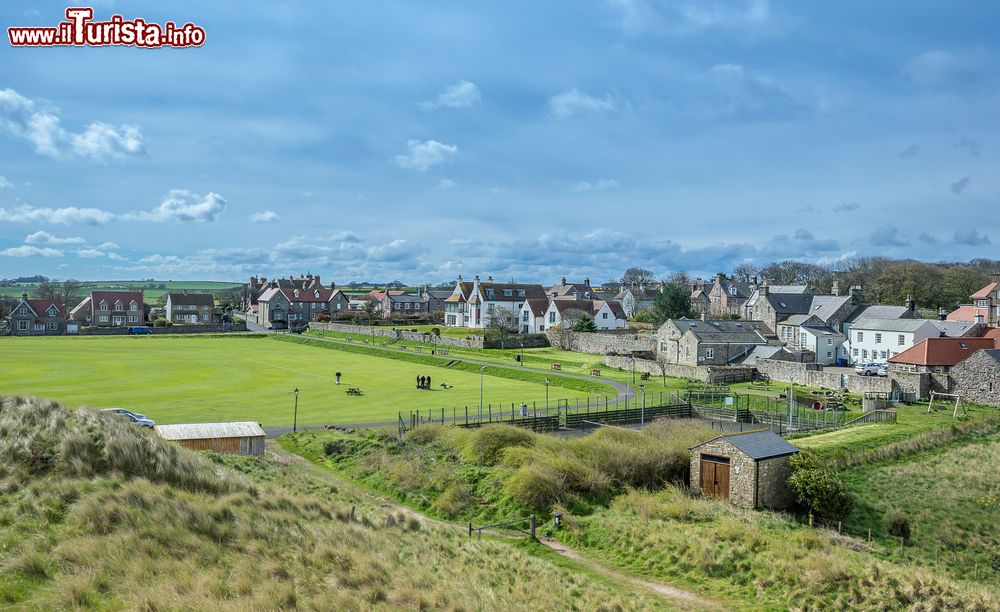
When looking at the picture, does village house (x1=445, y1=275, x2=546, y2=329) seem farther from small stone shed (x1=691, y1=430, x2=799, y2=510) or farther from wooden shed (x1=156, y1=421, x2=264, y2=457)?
small stone shed (x1=691, y1=430, x2=799, y2=510)

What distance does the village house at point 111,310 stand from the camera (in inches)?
4542

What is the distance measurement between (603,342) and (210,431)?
51.6 metres

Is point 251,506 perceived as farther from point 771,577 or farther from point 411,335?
point 411,335

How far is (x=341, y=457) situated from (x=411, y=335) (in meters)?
59.5

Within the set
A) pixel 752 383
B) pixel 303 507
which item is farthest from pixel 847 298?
pixel 303 507

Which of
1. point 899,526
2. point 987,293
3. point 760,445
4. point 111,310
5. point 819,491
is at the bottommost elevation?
point 899,526

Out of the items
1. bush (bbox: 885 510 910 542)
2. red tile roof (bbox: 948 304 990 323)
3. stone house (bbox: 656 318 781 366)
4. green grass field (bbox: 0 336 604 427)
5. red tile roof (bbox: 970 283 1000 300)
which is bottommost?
bush (bbox: 885 510 910 542)

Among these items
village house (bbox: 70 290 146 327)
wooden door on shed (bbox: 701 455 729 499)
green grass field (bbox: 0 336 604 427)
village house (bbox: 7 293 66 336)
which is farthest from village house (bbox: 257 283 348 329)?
wooden door on shed (bbox: 701 455 729 499)

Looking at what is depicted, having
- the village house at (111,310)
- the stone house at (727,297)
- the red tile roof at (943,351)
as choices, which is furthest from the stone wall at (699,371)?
the village house at (111,310)

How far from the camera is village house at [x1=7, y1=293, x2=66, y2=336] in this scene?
330 ft

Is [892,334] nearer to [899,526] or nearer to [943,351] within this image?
[943,351]

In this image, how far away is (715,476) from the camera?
960 inches

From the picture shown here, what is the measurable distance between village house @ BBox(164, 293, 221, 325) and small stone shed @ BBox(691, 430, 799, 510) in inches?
4606

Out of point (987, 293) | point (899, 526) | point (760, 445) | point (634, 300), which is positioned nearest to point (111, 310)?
point (634, 300)
